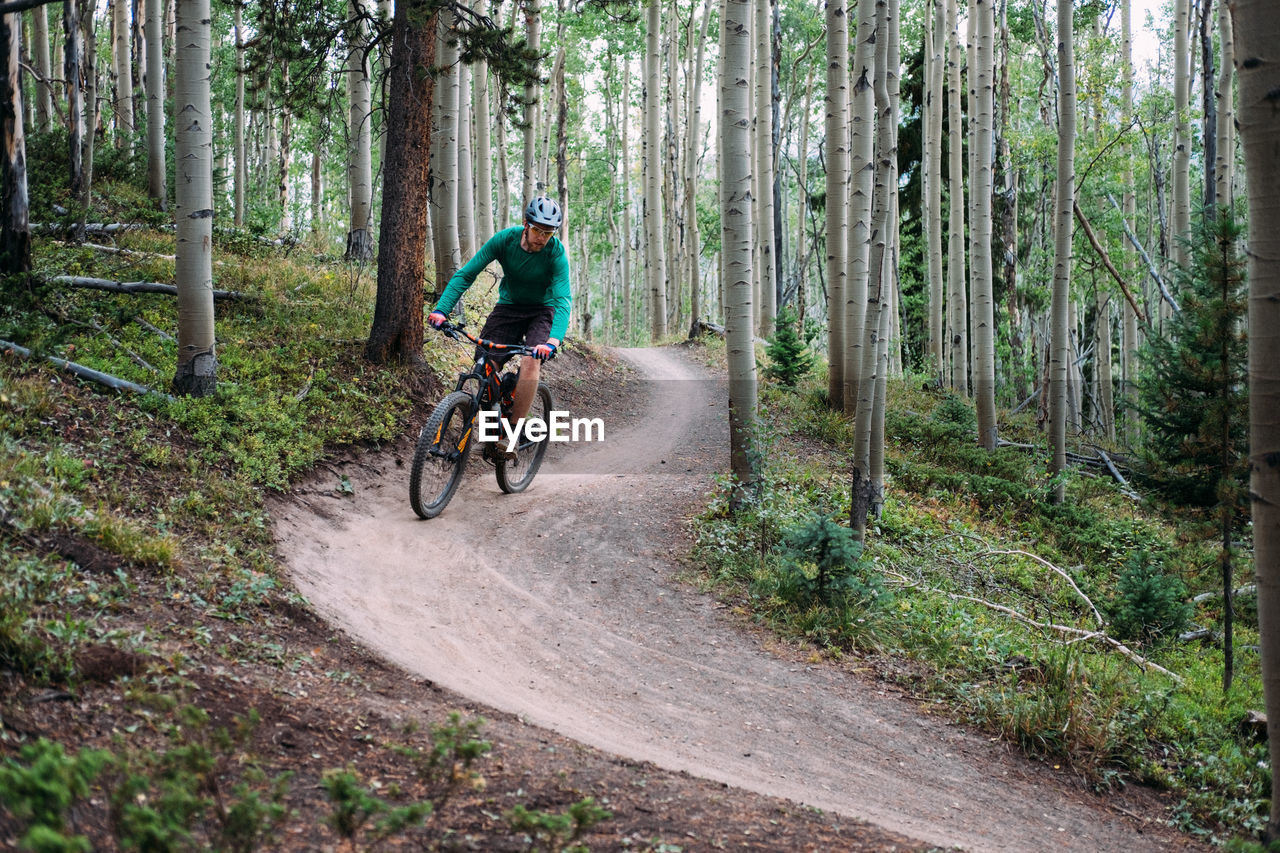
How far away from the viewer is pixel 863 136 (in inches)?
460

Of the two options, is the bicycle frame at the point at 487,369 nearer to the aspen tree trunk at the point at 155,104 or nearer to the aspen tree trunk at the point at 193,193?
the aspen tree trunk at the point at 193,193

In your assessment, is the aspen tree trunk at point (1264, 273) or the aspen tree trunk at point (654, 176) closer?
the aspen tree trunk at point (1264, 273)

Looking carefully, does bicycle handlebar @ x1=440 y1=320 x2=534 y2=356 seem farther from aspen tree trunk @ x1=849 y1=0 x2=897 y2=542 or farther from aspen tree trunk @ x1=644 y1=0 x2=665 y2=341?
aspen tree trunk @ x1=644 y1=0 x2=665 y2=341

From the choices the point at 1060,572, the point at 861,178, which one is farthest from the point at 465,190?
the point at 1060,572

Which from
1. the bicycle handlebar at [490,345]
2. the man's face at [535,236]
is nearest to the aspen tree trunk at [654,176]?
the man's face at [535,236]

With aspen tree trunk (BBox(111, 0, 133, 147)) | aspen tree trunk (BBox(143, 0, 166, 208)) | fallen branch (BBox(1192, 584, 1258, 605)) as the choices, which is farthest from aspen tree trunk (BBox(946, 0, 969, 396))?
aspen tree trunk (BBox(111, 0, 133, 147))

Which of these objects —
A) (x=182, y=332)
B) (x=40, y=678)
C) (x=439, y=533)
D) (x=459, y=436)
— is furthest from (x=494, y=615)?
(x=182, y=332)

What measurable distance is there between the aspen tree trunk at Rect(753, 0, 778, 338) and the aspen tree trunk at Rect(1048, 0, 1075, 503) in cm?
756

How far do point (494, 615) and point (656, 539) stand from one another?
2554 mm

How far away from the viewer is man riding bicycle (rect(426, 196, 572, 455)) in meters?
7.85

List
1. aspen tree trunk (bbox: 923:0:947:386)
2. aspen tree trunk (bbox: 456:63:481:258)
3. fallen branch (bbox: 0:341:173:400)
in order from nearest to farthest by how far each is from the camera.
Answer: fallen branch (bbox: 0:341:173:400) < aspen tree trunk (bbox: 456:63:481:258) < aspen tree trunk (bbox: 923:0:947:386)

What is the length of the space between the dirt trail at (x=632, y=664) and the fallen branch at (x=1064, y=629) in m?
2.51

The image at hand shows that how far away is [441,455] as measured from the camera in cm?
803

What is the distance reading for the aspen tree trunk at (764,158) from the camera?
63.1 feet
